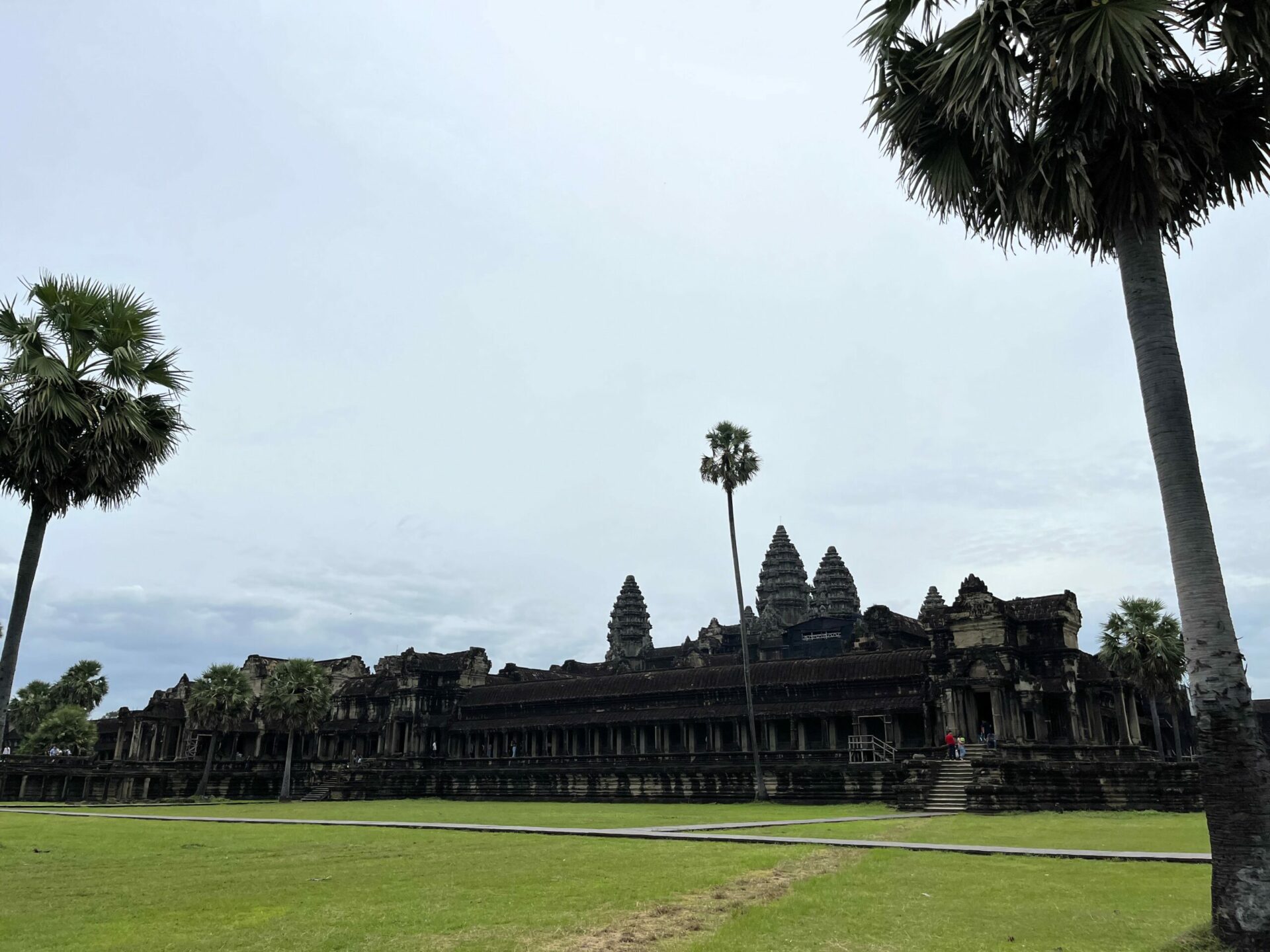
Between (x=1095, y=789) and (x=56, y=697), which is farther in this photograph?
(x=56, y=697)

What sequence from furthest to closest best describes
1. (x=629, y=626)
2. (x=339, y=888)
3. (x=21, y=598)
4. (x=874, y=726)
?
(x=629, y=626)
(x=874, y=726)
(x=21, y=598)
(x=339, y=888)

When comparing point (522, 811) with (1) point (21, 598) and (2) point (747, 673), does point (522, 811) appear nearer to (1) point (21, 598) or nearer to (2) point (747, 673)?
(2) point (747, 673)

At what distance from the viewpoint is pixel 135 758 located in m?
68.4

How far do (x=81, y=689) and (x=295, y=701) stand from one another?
3513 cm

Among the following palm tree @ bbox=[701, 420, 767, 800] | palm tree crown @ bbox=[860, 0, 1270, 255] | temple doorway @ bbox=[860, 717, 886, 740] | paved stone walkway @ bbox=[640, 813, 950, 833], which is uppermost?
palm tree @ bbox=[701, 420, 767, 800]

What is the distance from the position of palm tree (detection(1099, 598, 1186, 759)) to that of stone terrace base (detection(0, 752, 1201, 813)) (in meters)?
7.22

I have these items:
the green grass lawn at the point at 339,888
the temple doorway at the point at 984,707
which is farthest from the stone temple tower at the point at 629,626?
the green grass lawn at the point at 339,888

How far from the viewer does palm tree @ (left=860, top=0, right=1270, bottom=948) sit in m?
10.1

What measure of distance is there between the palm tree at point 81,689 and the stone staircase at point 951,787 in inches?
2838

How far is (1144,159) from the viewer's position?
449 inches

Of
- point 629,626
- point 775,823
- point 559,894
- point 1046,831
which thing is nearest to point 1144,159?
point 559,894

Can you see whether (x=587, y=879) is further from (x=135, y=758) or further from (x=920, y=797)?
(x=135, y=758)

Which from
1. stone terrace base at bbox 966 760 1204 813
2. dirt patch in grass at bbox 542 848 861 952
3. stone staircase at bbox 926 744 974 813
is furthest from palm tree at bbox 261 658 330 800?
dirt patch in grass at bbox 542 848 861 952

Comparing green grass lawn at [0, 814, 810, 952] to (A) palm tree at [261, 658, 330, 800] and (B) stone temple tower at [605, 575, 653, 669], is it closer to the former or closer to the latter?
(A) palm tree at [261, 658, 330, 800]
